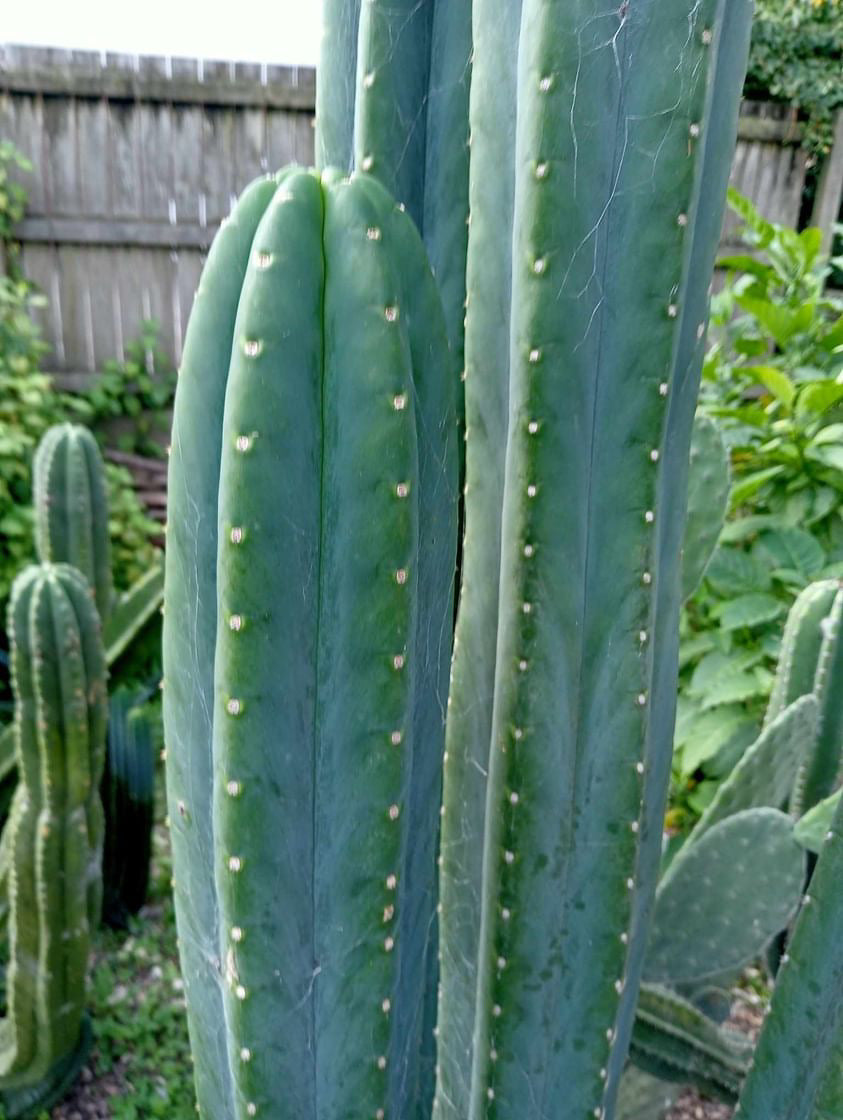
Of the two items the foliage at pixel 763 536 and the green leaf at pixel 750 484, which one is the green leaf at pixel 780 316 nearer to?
the foliage at pixel 763 536

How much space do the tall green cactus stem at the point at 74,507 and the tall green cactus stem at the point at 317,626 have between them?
1872 millimetres

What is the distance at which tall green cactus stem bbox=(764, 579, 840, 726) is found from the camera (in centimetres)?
155

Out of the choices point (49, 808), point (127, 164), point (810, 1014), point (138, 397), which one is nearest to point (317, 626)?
point (810, 1014)

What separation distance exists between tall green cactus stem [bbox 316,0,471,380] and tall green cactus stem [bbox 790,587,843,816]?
0.89 meters

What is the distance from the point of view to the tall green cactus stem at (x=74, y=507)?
2.47 meters

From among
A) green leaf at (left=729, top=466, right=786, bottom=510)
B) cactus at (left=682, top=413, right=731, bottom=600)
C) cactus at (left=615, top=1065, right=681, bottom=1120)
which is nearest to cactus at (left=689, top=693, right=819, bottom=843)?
cactus at (left=682, top=413, right=731, bottom=600)

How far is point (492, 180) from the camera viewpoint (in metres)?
0.80

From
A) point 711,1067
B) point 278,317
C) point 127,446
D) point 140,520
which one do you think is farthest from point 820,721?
point 127,446

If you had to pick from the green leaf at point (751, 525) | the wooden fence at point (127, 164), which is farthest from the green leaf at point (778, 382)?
the wooden fence at point (127, 164)

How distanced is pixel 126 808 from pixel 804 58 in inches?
156

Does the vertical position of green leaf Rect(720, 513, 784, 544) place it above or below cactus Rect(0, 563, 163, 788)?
above

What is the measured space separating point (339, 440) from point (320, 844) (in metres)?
0.31

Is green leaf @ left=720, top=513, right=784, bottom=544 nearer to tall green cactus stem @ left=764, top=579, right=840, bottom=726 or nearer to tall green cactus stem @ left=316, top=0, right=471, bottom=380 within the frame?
tall green cactus stem @ left=764, top=579, right=840, bottom=726

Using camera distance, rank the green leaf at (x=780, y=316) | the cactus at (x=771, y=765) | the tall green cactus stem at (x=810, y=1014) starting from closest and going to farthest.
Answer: the tall green cactus stem at (x=810, y=1014) → the cactus at (x=771, y=765) → the green leaf at (x=780, y=316)
